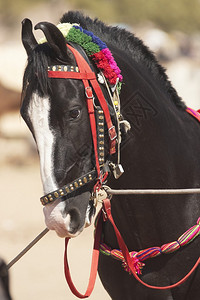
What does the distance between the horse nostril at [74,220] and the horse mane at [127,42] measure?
35.6 inches

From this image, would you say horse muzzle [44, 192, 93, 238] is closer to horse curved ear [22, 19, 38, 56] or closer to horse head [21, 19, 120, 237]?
horse head [21, 19, 120, 237]

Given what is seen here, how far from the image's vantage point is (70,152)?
254 cm

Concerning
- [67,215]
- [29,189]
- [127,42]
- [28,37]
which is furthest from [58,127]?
[29,189]

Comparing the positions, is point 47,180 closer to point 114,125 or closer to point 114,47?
point 114,125

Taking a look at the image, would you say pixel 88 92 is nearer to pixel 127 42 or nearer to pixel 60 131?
pixel 60 131

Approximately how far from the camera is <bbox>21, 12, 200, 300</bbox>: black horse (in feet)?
8.29

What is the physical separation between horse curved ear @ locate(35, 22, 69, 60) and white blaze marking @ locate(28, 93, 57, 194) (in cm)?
23

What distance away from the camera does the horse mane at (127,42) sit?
2902mm

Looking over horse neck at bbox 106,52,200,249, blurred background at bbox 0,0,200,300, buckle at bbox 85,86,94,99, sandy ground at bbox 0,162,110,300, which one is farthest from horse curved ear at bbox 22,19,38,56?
blurred background at bbox 0,0,200,300

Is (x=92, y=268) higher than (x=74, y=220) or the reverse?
the reverse

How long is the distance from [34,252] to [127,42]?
465cm

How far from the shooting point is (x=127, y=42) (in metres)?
3.02

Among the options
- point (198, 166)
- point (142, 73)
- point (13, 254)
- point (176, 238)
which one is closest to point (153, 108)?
point (142, 73)

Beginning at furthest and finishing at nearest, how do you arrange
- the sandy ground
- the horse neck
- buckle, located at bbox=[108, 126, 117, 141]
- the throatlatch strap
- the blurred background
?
the blurred background < the sandy ground < the throatlatch strap < the horse neck < buckle, located at bbox=[108, 126, 117, 141]
